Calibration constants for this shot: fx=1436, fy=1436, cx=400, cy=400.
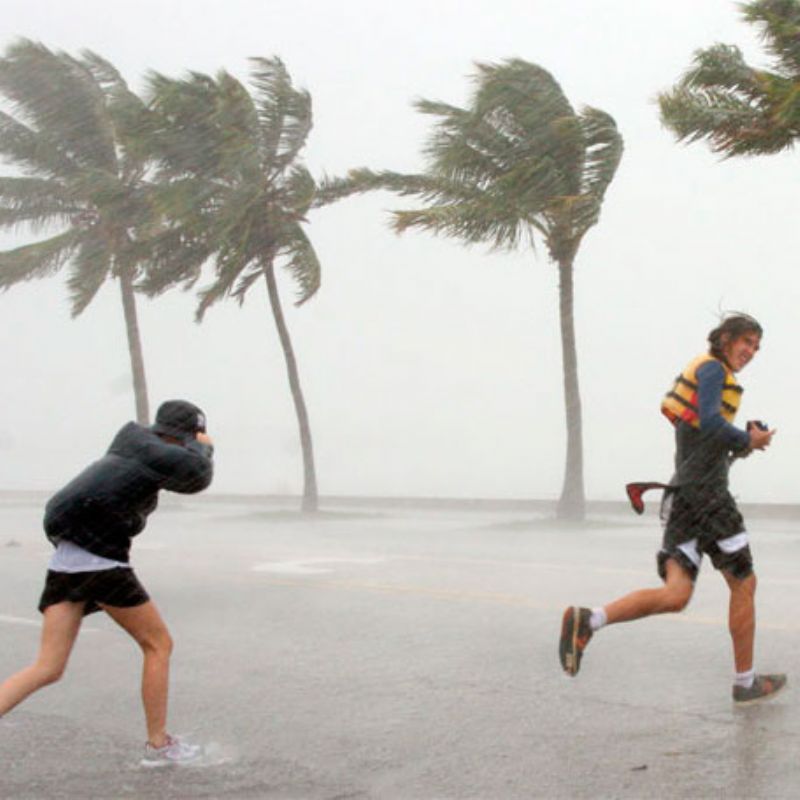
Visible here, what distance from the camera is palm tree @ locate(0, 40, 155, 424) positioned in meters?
30.0

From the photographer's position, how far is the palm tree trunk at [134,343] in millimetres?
30980

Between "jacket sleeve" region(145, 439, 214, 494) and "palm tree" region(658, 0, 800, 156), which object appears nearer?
"jacket sleeve" region(145, 439, 214, 494)

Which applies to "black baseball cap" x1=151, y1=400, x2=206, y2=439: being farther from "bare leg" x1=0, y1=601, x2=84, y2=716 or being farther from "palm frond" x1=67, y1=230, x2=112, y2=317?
"palm frond" x1=67, y1=230, x2=112, y2=317

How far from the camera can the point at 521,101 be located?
71.2ft

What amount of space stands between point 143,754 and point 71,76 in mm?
27171

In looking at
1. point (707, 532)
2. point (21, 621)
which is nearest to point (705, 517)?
point (707, 532)

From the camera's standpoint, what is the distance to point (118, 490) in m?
5.44

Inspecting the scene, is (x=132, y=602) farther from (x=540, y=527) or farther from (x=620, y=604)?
(x=540, y=527)

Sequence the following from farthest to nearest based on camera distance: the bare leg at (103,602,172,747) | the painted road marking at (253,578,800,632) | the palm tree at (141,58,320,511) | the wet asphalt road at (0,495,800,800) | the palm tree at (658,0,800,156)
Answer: the palm tree at (141,58,320,511) < the palm tree at (658,0,800,156) < the painted road marking at (253,578,800,632) < the bare leg at (103,602,172,747) < the wet asphalt road at (0,495,800,800)

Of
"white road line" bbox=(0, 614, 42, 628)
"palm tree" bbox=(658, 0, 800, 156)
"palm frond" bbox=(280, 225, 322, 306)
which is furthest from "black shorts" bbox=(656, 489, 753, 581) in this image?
Result: "palm frond" bbox=(280, 225, 322, 306)

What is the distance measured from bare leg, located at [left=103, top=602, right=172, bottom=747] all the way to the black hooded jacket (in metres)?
0.24

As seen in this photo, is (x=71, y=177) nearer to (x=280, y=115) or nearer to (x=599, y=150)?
(x=280, y=115)

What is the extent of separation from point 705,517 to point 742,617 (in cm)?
48

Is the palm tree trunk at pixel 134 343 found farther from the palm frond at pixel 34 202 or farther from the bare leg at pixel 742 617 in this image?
the bare leg at pixel 742 617
